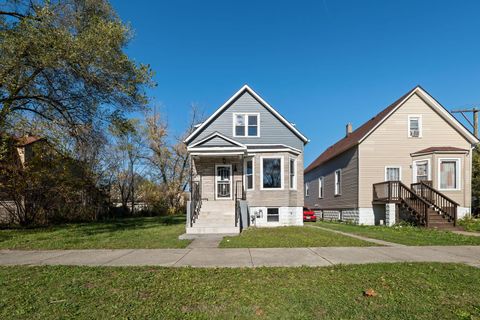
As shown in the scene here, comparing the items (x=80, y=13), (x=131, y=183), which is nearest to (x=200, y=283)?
(x=80, y=13)

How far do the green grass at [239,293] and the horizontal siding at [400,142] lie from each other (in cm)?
1248

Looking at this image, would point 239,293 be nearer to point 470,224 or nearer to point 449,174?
point 470,224

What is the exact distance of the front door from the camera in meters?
16.0

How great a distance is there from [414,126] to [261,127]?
994 cm

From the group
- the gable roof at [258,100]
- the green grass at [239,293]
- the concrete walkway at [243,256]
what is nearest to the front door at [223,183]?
the gable roof at [258,100]

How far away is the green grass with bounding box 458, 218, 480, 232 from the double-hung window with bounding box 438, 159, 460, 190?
2.09 metres

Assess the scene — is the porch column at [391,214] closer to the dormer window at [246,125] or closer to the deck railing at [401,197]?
the deck railing at [401,197]

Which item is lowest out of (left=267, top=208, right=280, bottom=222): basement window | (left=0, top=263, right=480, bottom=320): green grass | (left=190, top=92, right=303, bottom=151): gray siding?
(left=267, top=208, right=280, bottom=222): basement window

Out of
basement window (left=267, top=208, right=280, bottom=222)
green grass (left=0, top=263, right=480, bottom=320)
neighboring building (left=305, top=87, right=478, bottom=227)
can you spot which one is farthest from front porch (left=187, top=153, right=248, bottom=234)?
green grass (left=0, top=263, right=480, bottom=320)

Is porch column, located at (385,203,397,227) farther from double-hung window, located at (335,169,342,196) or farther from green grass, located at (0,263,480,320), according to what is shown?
green grass, located at (0,263,480,320)

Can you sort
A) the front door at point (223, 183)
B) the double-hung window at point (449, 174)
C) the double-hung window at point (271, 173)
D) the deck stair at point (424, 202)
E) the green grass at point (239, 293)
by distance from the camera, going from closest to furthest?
the green grass at point (239, 293) → the deck stair at point (424, 202) → the double-hung window at point (271, 173) → the front door at point (223, 183) → the double-hung window at point (449, 174)

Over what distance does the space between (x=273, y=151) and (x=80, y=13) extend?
35.0ft

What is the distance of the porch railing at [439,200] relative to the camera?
14836 millimetres

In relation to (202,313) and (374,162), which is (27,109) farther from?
(374,162)
